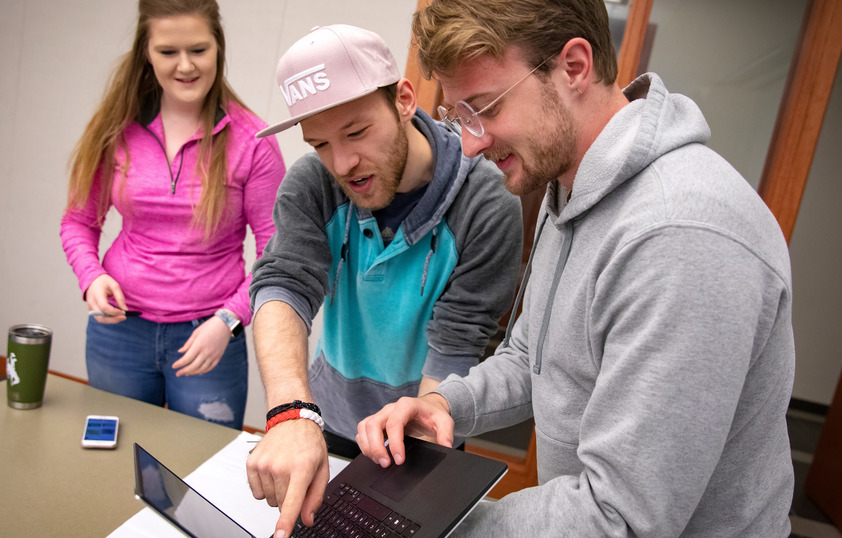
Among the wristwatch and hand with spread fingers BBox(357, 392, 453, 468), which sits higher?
hand with spread fingers BBox(357, 392, 453, 468)

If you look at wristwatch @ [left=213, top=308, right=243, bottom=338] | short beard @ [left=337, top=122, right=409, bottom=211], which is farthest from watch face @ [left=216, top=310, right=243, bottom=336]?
short beard @ [left=337, top=122, right=409, bottom=211]

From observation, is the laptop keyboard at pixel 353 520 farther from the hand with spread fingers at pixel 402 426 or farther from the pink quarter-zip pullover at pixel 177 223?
the pink quarter-zip pullover at pixel 177 223

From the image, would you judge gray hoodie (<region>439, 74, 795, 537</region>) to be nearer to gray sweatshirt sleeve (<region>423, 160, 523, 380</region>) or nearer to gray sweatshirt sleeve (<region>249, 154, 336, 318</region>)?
gray sweatshirt sleeve (<region>423, 160, 523, 380</region>)

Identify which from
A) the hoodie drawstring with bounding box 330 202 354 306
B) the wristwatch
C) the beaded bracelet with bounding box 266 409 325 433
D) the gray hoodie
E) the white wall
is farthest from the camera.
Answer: the white wall

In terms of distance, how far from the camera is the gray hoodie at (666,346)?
62 cm

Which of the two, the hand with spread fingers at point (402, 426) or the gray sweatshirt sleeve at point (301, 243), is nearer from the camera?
the hand with spread fingers at point (402, 426)

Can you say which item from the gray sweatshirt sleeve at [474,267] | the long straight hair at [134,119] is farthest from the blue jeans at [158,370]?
the gray sweatshirt sleeve at [474,267]

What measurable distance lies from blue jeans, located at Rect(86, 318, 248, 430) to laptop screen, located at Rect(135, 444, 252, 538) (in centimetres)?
87

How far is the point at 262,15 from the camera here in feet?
8.36

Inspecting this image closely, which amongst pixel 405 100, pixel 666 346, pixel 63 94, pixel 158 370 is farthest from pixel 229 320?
pixel 63 94

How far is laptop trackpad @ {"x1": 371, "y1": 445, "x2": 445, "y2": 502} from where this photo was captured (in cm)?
85

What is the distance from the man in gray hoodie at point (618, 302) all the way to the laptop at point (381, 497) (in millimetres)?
36

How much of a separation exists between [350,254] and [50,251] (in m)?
2.29

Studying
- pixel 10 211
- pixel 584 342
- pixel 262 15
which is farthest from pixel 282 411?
pixel 10 211
